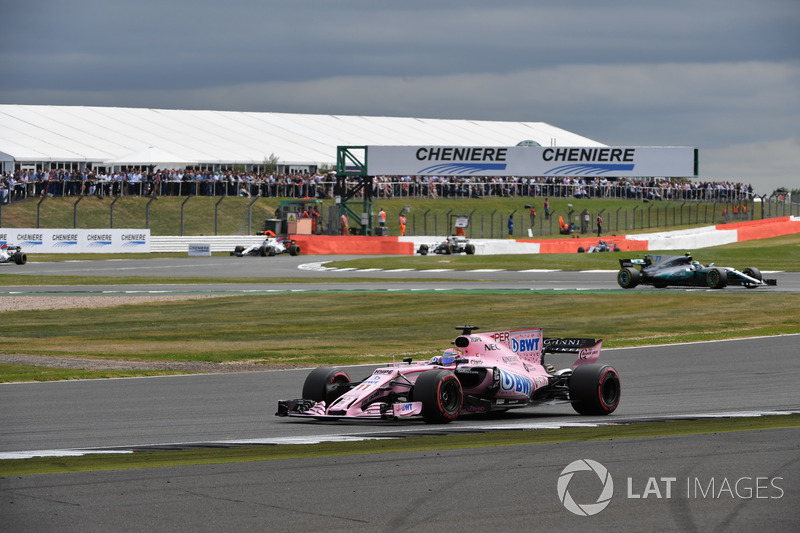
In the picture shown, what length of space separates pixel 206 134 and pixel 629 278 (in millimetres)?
52803

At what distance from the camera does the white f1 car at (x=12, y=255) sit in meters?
46.3

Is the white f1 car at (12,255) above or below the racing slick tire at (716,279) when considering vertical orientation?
above

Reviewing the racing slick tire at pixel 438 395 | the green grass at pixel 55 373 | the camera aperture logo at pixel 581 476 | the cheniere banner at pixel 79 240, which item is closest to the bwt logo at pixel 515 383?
the racing slick tire at pixel 438 395

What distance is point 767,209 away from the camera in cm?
6756

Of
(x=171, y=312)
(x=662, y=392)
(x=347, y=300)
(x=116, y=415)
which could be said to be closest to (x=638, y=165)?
(x=347, y=300)

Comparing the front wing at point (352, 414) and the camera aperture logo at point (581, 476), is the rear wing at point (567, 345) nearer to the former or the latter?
the front wing at point (352, 414)

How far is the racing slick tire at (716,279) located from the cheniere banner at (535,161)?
2124 centimetres

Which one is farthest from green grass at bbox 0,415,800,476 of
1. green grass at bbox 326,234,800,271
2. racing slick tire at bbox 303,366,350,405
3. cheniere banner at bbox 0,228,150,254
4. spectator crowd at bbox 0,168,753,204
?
spectator crowd at bbox 0,168,753,204

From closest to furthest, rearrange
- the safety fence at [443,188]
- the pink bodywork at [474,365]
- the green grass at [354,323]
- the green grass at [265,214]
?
1. the pink bodywork at [474,365]
2. the green grass at [354,323]
3. the green grass at [265,214]
4. the safety fence at [443,188]

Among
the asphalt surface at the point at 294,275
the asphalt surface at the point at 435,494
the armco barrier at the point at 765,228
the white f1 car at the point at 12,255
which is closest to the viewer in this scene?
the asphalt surface at the point at 435,494

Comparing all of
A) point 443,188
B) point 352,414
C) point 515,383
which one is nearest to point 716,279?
point 515,383

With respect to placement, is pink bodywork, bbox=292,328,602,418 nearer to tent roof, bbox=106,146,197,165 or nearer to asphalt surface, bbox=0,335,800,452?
asphalt surface, bbox=0,335,800,452

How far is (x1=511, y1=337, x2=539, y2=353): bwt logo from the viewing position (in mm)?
12812

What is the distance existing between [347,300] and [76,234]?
1108 inches
